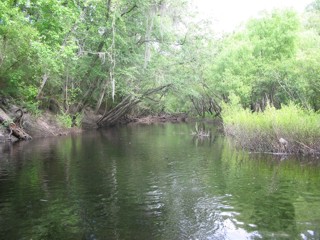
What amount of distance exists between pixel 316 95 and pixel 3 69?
18842mm

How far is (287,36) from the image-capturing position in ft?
88.4

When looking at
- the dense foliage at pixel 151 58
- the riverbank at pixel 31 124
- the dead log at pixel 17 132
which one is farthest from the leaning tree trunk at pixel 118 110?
the dead log at pixel 17 132

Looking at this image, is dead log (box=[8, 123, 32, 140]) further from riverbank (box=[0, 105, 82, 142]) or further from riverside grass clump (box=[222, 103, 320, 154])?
riverside grass clump (box=[222, 103, 320, 154])

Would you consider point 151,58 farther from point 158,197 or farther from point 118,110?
point 158,197

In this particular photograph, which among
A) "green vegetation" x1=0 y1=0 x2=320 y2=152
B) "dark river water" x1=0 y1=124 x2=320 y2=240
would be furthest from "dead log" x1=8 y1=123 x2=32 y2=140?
"dark river water" x1=0 y1=124 x2=320 y2=240

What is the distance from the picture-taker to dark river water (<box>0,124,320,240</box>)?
7.49m

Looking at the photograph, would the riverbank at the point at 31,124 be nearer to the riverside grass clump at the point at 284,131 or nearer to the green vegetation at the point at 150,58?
the green vegetation at the point at 150,58

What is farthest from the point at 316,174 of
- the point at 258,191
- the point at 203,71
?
the point at 203,71

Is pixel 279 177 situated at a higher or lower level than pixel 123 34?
lower

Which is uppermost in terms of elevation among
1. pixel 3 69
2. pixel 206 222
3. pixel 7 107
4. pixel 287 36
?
pixel 287 36

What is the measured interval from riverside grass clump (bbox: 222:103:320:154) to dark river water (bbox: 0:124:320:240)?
1255 millimetres

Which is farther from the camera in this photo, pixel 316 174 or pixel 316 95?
pixel 316 95

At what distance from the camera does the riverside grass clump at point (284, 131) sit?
15508 millimetres

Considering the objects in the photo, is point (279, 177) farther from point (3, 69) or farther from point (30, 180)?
point (3, 69)
